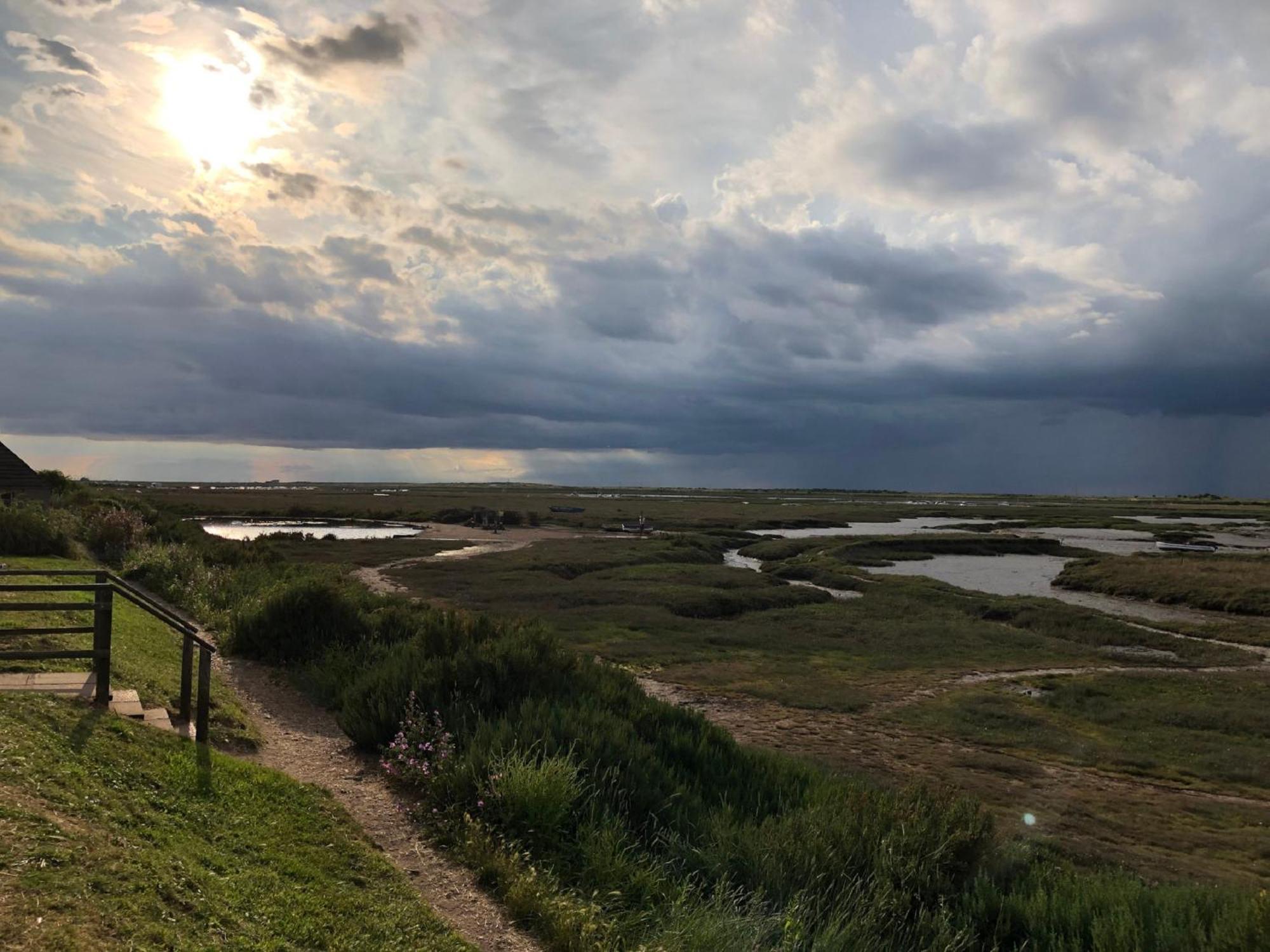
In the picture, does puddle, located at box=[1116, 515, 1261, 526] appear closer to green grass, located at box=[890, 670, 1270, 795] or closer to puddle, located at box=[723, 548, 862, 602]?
puddle, located at box=[723, 548, 862, 602]

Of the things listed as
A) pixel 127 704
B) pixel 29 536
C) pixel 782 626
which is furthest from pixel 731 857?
pixel 29 536

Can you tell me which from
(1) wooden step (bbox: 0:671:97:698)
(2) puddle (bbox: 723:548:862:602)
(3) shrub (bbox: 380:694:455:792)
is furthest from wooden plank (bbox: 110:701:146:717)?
(2) puddle (bbox: 723:548:862:602)

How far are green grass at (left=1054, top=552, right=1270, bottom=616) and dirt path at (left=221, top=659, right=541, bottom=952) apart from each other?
44174 millimetres

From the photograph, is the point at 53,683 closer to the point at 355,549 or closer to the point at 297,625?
the point at 297,625

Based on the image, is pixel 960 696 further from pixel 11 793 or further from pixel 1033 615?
pixel 11 793

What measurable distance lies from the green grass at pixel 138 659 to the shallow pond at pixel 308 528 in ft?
157

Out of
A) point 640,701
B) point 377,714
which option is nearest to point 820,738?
point 640,701

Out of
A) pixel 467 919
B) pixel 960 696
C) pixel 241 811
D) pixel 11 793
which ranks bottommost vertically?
pixel 960 696

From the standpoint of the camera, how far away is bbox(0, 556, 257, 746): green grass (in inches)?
462

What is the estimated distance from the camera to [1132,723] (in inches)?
778

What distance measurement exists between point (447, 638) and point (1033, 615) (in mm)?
28832

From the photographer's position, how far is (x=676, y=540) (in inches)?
2443

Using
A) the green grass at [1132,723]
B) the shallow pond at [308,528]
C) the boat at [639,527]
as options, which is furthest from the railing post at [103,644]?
the boat at [639,527]

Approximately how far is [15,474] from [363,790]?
40891mm
